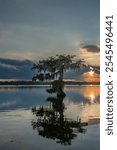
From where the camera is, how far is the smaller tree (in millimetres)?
8492

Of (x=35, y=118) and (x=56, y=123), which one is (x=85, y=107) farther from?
(x=56, y=123)

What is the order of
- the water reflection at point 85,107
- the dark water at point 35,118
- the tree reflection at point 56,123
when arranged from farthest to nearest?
the water reflection at point 85,107, the tree reflection at point 56,123, the dark water at point 35,118

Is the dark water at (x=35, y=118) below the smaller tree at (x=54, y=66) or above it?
below

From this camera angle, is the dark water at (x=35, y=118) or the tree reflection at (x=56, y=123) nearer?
the dark water at (x=35, y=118)

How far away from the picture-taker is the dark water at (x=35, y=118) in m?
6.23

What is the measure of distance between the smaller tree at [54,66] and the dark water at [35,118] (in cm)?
36

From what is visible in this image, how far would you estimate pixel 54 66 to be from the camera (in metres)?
9.20

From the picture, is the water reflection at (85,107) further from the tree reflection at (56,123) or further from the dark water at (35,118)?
the tree reflection at (56,123)

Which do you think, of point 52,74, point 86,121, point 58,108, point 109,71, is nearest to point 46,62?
point 52,74

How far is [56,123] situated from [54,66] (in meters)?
2.22

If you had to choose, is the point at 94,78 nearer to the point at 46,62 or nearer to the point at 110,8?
the point at 46,62

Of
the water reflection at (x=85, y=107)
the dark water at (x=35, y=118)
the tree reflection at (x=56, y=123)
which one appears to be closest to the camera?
the dark water at (x=35, y=118)

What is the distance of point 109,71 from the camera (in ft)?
20.8

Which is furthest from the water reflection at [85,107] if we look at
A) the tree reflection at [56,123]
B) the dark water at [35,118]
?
the tree reflection at [56,123]
